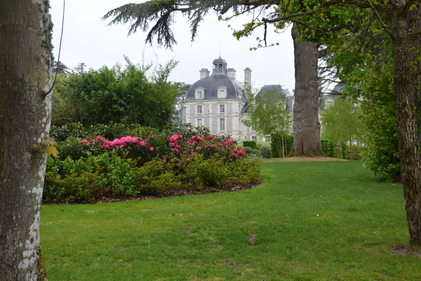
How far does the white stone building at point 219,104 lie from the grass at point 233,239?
142 feet

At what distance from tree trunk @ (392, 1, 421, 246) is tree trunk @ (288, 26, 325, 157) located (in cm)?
1449

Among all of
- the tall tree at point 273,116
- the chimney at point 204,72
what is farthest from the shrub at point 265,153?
the chimney at point 204,72

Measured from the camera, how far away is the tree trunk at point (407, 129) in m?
3.79

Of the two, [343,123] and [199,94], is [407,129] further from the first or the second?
[199,94]

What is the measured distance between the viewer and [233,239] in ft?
14.7

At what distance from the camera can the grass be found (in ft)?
11.0

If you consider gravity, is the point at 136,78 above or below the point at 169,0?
below

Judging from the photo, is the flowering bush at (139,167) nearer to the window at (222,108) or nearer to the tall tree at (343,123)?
the tall tree at (343,123)

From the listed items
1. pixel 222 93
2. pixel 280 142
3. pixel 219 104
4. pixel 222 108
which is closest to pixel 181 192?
pixel 280 142

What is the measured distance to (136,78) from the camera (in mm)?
13625

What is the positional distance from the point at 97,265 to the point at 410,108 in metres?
3.69

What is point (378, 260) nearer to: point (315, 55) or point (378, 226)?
point (378, 226)

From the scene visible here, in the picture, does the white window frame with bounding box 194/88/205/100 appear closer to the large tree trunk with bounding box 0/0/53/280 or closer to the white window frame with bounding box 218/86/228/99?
the white window frame with bounding box 218/86/228/99

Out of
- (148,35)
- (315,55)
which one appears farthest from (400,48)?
(315,55)
